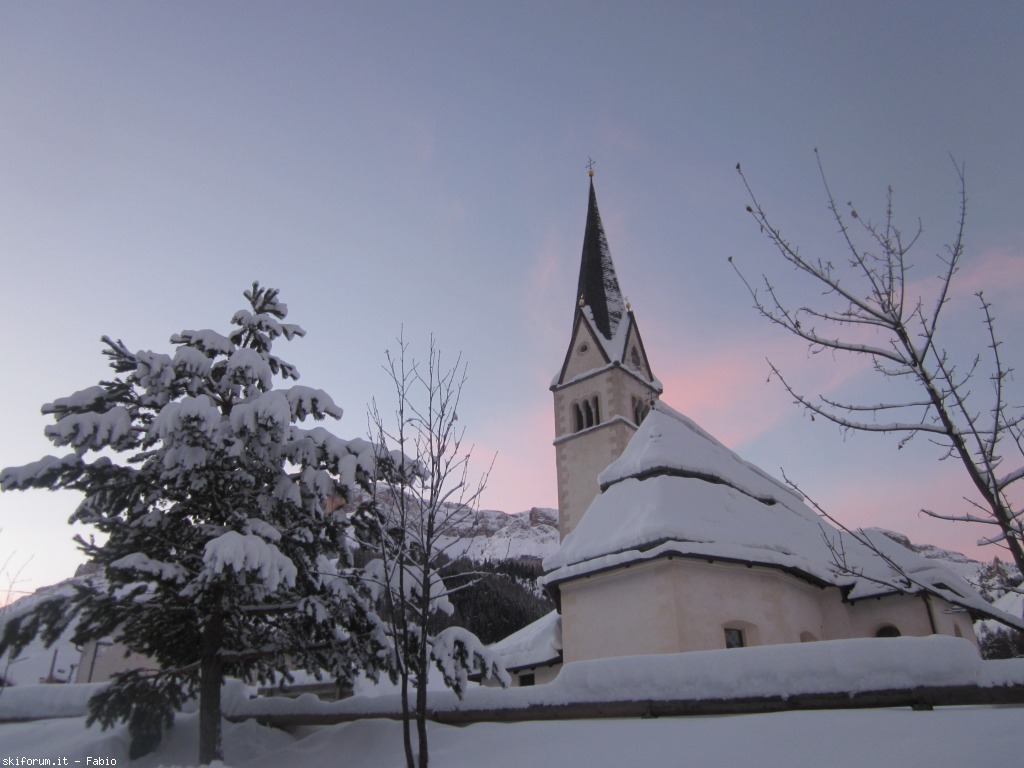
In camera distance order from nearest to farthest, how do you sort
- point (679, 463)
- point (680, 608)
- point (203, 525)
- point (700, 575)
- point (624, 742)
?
1. point (624, 742)
2. point (203, 525)
3. point (680, 608)
4. point (700, 575)
5. point (679, 463)

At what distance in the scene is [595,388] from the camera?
1426 inches

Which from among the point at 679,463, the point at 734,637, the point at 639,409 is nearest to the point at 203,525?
the point at 734,637

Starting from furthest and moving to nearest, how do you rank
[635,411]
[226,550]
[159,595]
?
[635,411] → [159,595] → [226,550]

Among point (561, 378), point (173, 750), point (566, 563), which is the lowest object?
point (173, 750)

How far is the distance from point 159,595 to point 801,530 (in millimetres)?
17658

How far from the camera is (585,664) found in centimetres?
899

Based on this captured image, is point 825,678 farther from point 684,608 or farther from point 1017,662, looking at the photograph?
point 684,608

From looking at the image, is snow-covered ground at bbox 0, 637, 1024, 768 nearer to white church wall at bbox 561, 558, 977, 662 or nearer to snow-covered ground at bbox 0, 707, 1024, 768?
snow-covered ground at bbox 0, 707, 1024, 768

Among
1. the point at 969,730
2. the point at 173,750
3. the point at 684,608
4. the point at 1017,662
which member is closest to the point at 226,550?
the point at 173,750

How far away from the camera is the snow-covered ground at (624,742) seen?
18.1ft

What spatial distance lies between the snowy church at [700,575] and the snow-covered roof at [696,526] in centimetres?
4

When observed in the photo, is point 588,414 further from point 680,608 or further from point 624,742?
point 624,742

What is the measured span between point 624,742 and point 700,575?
8.00m

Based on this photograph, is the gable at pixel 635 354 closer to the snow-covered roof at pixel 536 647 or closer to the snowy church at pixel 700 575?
the snowy church at pixel 700 575
